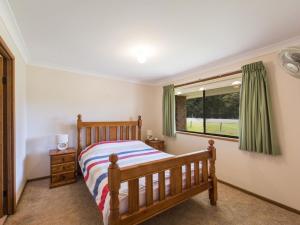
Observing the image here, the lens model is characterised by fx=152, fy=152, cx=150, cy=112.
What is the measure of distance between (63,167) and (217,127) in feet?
10.3

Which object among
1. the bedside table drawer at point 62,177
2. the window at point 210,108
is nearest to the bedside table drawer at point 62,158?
the bedside table drawer at point 62,177

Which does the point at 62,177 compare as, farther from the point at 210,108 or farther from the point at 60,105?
the point at 210,108

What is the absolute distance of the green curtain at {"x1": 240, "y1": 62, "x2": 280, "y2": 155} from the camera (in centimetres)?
224

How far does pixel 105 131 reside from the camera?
3.65 meters

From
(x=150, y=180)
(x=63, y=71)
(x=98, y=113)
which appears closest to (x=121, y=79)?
(x=98, y=113)

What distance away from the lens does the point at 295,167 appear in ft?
6.82

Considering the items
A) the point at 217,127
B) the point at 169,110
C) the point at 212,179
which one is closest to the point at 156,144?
the point at 169,110

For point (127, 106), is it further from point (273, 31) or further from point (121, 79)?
point (273, 31)

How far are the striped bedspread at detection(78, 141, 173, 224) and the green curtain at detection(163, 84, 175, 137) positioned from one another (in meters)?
1.02

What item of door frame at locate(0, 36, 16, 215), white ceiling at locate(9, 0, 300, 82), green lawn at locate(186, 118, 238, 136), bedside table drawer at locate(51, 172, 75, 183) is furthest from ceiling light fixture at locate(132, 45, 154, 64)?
bedside table drawer at locate(51, 172, 75, 183)

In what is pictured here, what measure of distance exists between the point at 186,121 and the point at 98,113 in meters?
2.23

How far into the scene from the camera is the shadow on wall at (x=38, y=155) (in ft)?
9.64

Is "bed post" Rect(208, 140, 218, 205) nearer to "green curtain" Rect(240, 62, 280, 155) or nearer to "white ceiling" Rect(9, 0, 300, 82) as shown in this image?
"green curtain" Rect(240, 62, 280, 155)

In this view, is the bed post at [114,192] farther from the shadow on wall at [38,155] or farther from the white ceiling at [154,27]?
the shadow on wall at [38,155]
